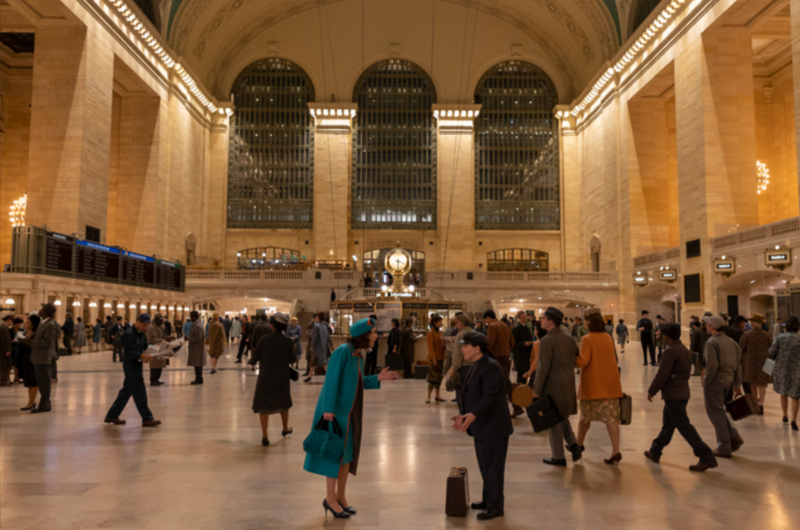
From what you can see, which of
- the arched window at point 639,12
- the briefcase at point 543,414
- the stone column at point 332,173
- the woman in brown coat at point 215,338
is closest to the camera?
the briefcase at point 543,414

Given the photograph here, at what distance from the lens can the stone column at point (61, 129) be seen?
21.8 m

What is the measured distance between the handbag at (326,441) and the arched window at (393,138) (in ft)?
116

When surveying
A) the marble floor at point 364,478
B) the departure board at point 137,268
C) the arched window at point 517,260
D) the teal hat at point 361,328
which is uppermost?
the arched window at point 517,260

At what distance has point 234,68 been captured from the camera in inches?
1519

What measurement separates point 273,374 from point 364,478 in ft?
5.90

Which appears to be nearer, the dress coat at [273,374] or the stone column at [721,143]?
the dress coat at [273,374]

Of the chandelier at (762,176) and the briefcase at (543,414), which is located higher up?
the chandelier at (762,176)

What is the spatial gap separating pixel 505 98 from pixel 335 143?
36.6 ft

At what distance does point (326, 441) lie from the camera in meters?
3.98

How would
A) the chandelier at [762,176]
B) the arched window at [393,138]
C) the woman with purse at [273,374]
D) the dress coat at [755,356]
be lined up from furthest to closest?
1. the arched window at [393,138]
2. the chandelier at [762,176]
3. the dress coat at [755,356]
4. the woman with purse at [273,374]

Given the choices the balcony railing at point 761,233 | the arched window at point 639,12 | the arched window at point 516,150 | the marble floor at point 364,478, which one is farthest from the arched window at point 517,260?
the marble floor at point 364,478

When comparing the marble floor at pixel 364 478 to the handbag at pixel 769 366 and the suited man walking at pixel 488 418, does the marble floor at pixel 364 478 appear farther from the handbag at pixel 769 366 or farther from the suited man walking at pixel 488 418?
the handbag at pixel 769 366

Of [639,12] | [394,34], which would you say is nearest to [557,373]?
[639,12]

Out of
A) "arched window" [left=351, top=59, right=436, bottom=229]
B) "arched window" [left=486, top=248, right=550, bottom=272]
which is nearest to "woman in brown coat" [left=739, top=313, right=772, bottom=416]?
"arched window" [left=486, top=248, right=550, bottom=272]
